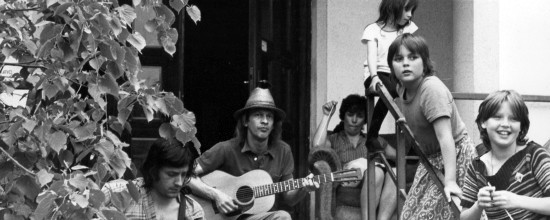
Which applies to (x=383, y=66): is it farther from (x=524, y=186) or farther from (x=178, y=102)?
(x=178, y=102)

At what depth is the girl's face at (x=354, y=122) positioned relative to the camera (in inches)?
399

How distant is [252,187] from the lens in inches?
370

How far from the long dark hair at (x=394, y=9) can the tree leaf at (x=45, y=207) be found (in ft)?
15.8

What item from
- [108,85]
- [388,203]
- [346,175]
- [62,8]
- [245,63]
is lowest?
[388,203]

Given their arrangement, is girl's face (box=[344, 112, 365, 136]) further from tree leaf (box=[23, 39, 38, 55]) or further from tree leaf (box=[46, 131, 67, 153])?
tree leaf (box=[46, 131, 67, 153])

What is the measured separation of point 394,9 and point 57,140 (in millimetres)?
4593

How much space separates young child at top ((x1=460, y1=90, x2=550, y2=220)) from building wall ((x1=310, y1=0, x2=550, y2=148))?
365cm

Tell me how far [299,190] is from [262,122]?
0.60 m

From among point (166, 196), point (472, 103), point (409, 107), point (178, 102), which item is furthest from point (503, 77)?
point (178, 102)

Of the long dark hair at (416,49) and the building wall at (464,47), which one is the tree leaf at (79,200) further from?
the building wall at (464,47)

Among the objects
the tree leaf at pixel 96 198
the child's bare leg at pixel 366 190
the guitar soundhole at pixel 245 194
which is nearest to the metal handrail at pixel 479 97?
the child's bare leg at pixel 366 190

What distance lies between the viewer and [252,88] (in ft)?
35.1

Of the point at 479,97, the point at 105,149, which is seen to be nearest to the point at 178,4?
the point at 105,149

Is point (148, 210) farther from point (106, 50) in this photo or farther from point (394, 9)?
point (394, 9)
